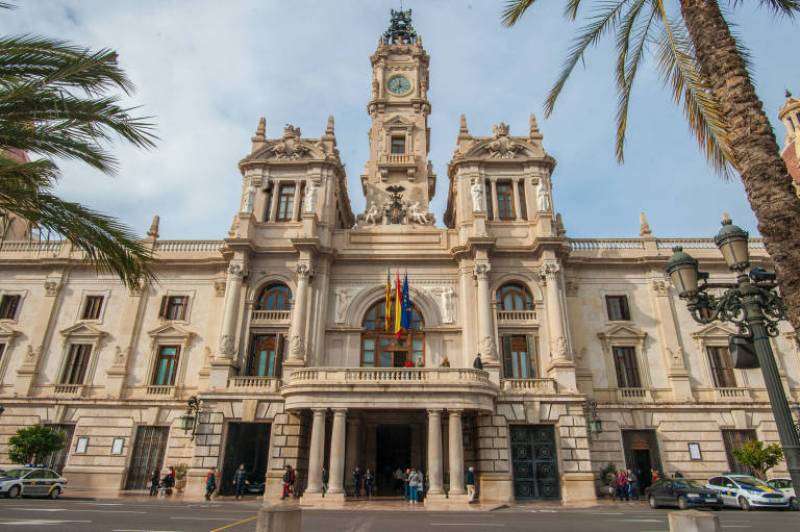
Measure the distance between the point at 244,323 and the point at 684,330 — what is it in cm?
2609

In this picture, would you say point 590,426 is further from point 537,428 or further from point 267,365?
point 267,365

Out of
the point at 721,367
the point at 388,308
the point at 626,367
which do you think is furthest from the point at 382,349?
the point at 721,367

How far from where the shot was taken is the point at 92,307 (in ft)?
104

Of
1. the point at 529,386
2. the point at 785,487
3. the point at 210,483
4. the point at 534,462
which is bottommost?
the point at 210,483

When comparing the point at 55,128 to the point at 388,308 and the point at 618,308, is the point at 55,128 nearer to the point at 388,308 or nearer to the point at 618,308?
the point at 388,308

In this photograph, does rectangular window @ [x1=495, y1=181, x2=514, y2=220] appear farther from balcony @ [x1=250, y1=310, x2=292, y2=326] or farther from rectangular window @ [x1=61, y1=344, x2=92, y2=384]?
rectangular window @ [x1=61, y1=344, x2=92, y2=384]

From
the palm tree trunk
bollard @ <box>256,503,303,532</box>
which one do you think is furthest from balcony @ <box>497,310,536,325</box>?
bollard @ <box>256,503,303,532</box>

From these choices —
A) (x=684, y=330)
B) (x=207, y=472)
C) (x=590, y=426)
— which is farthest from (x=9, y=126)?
(x=684, y=330)

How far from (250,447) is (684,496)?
20.7 metres

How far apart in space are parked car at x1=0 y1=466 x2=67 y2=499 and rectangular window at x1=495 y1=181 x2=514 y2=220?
27843 millimetres

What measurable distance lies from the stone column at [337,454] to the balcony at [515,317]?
431 inches

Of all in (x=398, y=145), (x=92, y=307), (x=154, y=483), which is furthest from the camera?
(x=398, y=145)

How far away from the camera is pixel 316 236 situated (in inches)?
1202

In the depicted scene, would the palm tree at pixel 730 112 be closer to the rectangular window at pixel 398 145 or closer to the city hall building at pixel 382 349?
the city hall building at pixel 382 349
